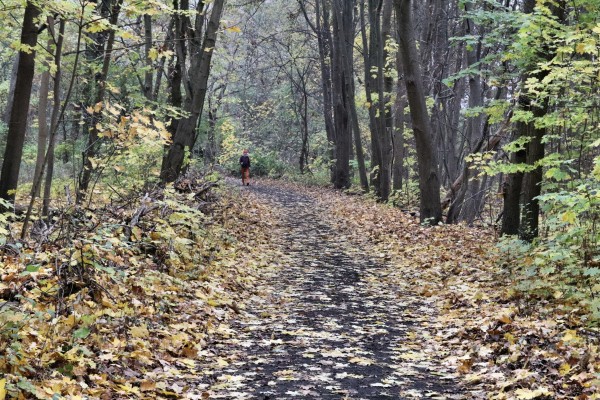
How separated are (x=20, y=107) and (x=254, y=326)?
5443 millimetres

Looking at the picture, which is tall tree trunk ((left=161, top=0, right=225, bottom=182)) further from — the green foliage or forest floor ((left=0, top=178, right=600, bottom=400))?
the green foliage

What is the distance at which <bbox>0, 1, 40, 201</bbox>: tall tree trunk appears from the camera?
863 cm

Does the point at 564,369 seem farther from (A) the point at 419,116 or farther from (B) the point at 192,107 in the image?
(B) the point at 192,107

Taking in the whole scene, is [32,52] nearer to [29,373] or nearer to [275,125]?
[29,373]

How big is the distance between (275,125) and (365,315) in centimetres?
3951

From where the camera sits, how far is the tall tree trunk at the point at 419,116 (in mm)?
13250

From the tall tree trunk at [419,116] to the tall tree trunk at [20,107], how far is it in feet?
26.3

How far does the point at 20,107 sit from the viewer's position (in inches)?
355

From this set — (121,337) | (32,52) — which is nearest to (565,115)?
(121,337)

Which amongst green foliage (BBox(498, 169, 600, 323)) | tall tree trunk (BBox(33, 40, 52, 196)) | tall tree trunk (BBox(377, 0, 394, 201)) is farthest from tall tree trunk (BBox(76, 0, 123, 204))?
tall tree trunk (BBox(377, 0, 394, 201))

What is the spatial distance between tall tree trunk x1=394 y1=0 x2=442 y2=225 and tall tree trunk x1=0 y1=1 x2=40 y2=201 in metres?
8.02

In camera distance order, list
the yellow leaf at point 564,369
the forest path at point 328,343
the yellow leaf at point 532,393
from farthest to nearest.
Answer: the forest path at point 328,343 < the yellow leaf at point 564,369 < the yellow leaf at point 532,393

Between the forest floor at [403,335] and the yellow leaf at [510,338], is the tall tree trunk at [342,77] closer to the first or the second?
the forest floor at [403,335]

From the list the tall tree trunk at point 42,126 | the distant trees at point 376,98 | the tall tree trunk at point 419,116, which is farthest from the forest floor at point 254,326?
the tall tree trunk at point 419,116
